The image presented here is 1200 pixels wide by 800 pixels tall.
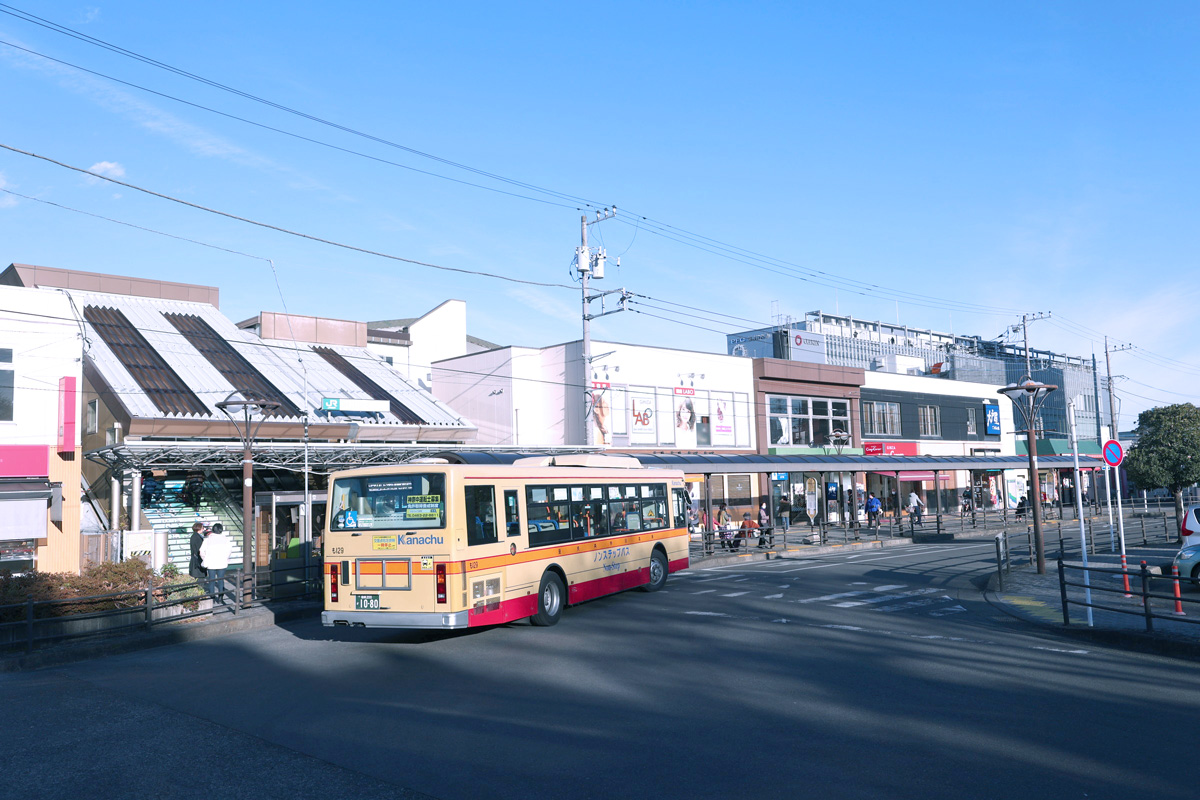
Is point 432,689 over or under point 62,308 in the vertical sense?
under

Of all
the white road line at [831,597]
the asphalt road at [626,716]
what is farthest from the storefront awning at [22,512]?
the white road line at [831,597]

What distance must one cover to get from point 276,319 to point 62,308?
32.0 ft

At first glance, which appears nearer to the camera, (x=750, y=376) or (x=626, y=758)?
(x=626, y=758)

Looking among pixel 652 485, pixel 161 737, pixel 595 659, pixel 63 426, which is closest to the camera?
pixel 161 737

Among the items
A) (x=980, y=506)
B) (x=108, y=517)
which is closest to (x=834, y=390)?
(x=980, y=506)

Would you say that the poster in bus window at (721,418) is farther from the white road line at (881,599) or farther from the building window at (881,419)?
the white road line at (881,599)

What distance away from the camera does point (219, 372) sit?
26.3m

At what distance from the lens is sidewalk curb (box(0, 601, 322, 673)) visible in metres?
12.9

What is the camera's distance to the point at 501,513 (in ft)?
46.1

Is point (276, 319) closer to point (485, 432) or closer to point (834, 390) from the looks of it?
point (485, 432)

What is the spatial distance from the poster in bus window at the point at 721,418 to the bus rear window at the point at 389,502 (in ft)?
93.4

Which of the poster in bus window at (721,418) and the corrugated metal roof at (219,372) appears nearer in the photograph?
the corrugated metal roof at (219,372)

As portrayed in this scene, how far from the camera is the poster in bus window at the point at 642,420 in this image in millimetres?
37219

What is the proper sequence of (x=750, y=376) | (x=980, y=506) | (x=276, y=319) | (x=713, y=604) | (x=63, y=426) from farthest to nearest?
(x=980, y=506), (x=750, y=376), (x=276, y=319), (x=63, y=426), (x=713, y=604)
